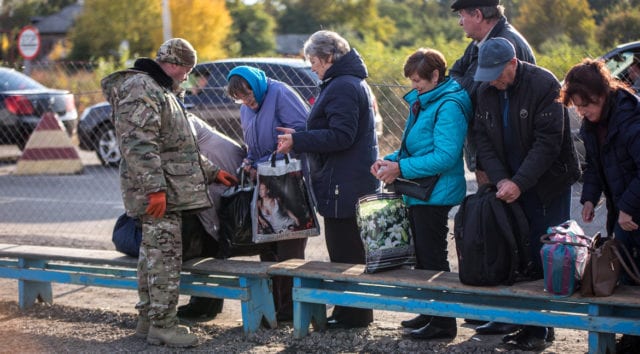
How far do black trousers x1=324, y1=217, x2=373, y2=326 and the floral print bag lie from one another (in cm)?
44

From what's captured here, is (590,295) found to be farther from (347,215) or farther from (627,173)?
(347,215)

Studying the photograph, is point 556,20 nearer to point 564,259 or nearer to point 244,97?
point 244,97

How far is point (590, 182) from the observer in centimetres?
495

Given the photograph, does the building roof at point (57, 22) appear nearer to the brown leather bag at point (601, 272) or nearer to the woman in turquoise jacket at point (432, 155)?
the woman in turquoise jacket at point (432, 155)

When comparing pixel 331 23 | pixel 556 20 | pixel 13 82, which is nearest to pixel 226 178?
pixel 13 82

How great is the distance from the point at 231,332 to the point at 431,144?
5.85 feet

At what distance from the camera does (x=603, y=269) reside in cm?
448

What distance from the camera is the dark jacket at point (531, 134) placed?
4762 millimetres

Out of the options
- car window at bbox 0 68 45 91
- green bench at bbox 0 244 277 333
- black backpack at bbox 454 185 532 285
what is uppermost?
car window at bbox 0 68 45 91

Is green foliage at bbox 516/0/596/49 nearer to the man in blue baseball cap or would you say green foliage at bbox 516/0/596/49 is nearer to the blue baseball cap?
the man in blue baseball cap

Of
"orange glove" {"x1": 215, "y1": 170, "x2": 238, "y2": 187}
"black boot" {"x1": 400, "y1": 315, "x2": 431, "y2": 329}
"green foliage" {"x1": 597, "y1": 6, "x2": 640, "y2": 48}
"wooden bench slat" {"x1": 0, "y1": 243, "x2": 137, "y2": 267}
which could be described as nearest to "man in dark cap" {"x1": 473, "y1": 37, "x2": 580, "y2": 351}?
"black boot" {"x1": 400, "y1": 315, "x2": 431, "y2": 329}

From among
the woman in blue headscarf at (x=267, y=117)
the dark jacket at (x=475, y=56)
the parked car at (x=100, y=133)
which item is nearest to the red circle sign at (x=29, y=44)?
the parked car at (x=100, y=133)

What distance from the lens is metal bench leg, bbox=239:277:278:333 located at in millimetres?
5602

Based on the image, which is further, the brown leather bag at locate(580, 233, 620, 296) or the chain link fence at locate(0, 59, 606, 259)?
the chain link fence at locate(0, 59, 606, 259)
